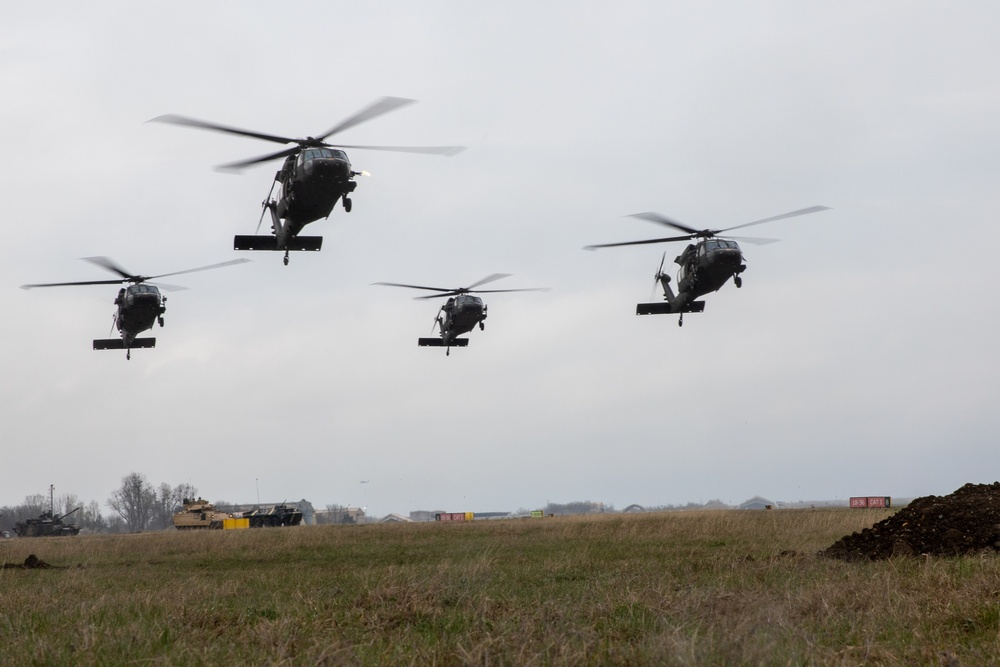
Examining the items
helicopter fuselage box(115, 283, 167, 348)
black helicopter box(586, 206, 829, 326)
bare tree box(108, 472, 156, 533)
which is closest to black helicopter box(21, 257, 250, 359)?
helicopter fuselage box(115, 283, 167, 348)

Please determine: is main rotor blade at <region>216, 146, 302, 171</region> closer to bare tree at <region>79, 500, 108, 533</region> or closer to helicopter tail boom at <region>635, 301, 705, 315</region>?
helicopter tail boom at <region>635, 301, 705, 315</region>

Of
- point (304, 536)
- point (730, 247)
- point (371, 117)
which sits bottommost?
point (304, 536)

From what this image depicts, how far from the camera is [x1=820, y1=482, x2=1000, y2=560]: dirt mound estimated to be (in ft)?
49.8

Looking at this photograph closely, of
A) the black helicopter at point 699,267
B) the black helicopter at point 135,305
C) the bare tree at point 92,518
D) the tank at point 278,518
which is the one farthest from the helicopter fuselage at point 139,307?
the bare tree at point 92,518

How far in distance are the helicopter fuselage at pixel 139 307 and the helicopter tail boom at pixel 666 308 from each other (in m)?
16.3

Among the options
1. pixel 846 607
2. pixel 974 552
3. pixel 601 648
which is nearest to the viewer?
pixel 601 648

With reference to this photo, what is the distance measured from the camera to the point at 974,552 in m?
14.6

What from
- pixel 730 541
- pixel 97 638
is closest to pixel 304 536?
pixel 730 541

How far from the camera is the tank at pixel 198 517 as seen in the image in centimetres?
6600

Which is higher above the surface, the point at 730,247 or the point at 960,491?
the point at 730,247

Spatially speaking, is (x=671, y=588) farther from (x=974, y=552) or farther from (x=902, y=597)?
(x=974, y=552)

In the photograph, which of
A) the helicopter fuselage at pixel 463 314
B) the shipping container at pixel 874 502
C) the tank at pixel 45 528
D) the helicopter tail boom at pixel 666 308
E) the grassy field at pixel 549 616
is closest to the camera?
the grassy field at pixel 549 616

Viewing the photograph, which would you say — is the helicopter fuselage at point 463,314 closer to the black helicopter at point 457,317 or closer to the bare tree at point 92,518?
the black helicopter at point 457,317

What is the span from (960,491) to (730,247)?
11830mm
